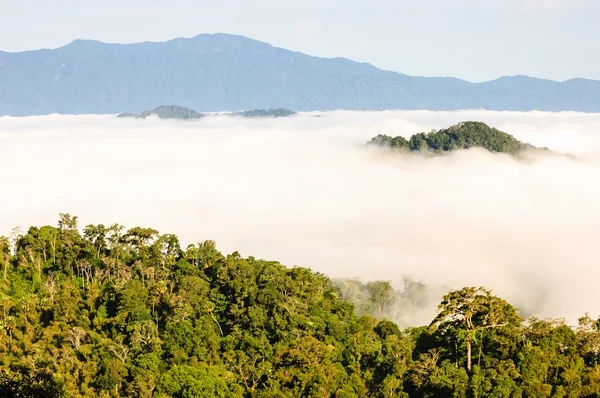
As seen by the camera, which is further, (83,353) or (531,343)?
(83,353)

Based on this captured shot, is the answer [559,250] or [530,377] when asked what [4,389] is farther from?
[559,250]

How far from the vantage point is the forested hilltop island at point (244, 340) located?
44.2m

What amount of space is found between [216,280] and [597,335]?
2941 cm

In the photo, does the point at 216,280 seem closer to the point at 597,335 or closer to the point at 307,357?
the point at 307,357

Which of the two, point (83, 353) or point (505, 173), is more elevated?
point (505, 173)

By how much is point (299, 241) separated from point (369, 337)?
93087 mm

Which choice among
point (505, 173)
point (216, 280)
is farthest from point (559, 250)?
point (216, 280)

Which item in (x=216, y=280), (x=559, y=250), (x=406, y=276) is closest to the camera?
(x=216, y=280)

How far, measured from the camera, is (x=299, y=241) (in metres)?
146

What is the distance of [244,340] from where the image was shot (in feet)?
169

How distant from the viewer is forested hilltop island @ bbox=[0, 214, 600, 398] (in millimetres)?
44250

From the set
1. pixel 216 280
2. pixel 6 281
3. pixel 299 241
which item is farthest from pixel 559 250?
pixel 6 281

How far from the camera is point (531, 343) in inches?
1826

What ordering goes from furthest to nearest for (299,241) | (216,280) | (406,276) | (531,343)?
(299,241) → (406,276) → (216,280) → (531,343)
